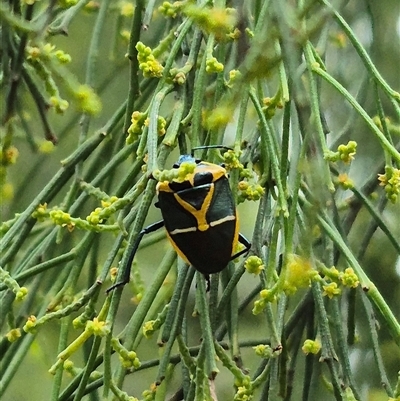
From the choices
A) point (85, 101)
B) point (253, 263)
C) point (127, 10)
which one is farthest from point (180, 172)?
point (127, 10)

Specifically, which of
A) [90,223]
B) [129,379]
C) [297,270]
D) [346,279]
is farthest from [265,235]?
[129,379]

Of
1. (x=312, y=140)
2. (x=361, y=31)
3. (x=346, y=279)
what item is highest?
(x=361, y=31)

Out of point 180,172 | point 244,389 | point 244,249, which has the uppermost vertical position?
point 180,172

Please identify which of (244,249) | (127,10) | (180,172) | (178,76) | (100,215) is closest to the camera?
(180,172)

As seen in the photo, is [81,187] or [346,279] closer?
[346,279]

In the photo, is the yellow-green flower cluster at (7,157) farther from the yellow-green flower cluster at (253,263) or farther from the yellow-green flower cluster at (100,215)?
the yellow-green flower cluster at (253,263)

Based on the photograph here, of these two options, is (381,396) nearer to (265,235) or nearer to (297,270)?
(265,235)

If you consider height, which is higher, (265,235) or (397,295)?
(265,235)

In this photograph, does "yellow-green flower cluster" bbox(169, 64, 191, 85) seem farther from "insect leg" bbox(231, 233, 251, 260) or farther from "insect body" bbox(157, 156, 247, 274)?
"insect leg" bbox(231, 233, 251, 260)

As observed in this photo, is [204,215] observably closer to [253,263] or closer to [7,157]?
[253,263]

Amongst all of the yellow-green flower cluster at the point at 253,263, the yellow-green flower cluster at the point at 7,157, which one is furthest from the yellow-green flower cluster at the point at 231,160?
the yellow-green flower cluster at the point at 7,157
